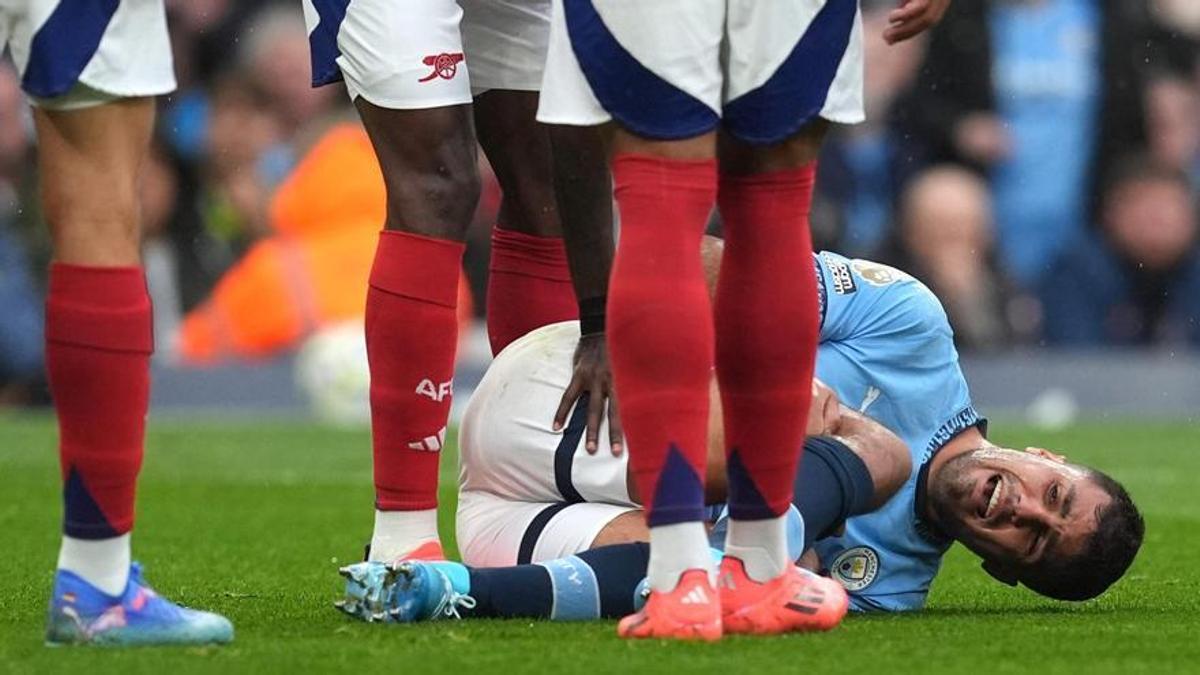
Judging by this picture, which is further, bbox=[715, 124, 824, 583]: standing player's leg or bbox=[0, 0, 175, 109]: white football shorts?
bbox=[715, 124, 824, 583]: standing player's leg

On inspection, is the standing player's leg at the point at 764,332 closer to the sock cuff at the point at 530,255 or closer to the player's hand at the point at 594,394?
the player's hand at the point at 594,394

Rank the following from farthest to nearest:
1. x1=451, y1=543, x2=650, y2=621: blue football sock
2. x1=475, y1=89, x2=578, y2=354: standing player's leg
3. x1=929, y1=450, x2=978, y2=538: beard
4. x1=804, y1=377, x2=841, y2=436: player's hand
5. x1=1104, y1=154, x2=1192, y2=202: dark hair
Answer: x1=1104, y1=154, x2=1192, y2=202: dark hair
x1=475, y1=89, x2=578, y2=354: standing player's leg
x1=929, y1=450, x2=978, y2=538: beard
x1=804, y1=377, x2=841, y2=436: player's hand
x1=451, y1=543, x2=650, y2=621: blue football sock

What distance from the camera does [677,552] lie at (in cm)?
355

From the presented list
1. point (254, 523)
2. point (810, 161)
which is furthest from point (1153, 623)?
point (254, 523)

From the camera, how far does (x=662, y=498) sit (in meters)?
3.56

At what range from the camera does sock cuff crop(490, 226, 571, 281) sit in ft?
15.8

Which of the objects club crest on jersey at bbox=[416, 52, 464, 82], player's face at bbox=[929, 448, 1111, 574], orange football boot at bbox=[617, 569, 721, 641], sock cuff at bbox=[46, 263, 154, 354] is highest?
club crest on jersey at bbox=[416, 52, 464, 82]

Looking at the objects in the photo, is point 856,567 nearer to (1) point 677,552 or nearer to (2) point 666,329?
(1) point 677,552

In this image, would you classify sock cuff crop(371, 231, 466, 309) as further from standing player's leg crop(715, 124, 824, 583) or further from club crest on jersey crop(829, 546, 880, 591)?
club crest on jersey crop(829, 546, 880, 591)

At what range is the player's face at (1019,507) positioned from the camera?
179 inches

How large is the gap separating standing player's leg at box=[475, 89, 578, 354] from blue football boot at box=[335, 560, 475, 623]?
96 centimetres

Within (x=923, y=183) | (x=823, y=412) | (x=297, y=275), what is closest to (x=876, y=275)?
(x=823, y=412)

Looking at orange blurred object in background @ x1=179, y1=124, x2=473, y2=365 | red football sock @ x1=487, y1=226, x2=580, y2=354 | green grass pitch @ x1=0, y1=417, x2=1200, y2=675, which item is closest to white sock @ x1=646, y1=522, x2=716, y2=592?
green grass pitch @ x1=0, y1=417, x2=1200, y2=675

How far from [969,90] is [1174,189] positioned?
119cm
